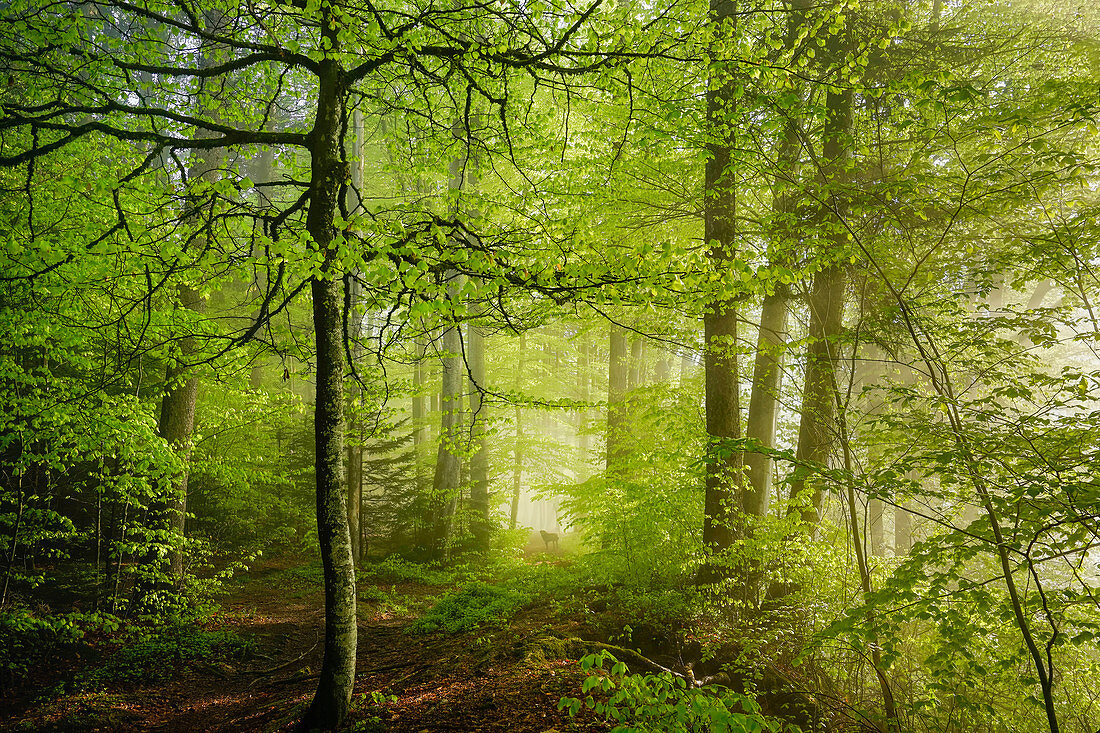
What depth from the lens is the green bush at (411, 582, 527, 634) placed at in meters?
6.59

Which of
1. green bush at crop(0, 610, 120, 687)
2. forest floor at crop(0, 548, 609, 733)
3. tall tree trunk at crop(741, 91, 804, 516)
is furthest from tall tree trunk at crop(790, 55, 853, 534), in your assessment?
green bush at crop(0, 610, 120, 687)

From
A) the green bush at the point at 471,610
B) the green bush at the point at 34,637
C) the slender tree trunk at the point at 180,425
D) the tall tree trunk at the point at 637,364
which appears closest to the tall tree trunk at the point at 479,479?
the tall tree trunk at the point at 637,364

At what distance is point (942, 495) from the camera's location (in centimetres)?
376

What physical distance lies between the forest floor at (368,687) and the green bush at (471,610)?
148mm

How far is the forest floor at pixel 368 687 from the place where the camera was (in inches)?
166

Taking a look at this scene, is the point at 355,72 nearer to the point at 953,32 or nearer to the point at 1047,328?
the point at 1047,328

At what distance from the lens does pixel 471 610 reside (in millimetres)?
7086

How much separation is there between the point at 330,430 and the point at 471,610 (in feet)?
13.7

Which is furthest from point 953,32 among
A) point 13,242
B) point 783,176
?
point 13,242

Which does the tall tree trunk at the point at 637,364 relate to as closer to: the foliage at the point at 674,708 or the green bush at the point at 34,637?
the foliage at the point at 674,708

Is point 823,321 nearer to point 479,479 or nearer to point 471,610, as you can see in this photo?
point 471,610

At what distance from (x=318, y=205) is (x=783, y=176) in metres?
4.54

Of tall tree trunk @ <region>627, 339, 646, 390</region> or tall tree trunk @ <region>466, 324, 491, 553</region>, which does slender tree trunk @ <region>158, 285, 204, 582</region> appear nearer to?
tall tree trunk @ <region>466, 324, 491, 553</region>

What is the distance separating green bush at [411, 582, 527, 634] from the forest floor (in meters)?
0.15
